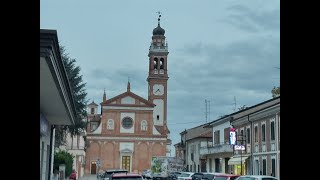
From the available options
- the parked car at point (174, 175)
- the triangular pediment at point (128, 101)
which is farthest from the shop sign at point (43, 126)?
the triangular pediment at point (128, 101)

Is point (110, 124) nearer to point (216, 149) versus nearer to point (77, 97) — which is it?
point (216, 149)

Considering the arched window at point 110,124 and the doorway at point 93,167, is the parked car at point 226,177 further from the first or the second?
the arched window at point 110,124

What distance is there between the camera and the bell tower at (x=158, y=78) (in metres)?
94.9

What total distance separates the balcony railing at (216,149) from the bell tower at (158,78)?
91.1ft

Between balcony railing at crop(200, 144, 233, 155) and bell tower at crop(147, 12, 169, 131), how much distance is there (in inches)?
1093

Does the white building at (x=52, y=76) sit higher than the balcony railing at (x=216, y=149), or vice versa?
the white building at (x=52, y=76)

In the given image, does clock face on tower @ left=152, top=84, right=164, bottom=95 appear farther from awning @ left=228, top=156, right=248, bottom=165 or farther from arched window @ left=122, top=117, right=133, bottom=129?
awning @ left=228, top=156, right=248, bottom=165

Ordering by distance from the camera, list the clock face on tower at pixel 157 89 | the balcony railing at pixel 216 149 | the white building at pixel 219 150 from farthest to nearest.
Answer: the clock face on tower at pixel 157 89 < the white building at pixel 219 150 < the balcony railing at pixel 216 149
